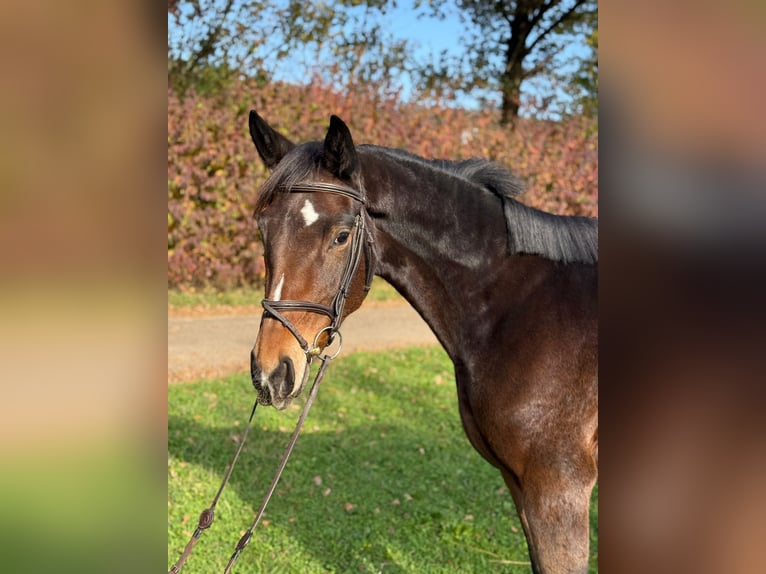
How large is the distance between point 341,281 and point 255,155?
332 inches

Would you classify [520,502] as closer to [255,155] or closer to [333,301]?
[333,301]

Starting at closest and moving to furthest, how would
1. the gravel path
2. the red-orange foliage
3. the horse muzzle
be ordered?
the horse muzzle → the gravel path → the red-orange foliage

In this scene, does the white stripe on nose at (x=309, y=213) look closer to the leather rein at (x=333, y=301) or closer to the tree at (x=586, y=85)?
the leather rein at (x=333, y=301)

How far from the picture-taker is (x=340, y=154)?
7.27ft

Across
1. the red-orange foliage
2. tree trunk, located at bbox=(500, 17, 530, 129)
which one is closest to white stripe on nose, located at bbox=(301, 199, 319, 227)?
the red-orange foliage

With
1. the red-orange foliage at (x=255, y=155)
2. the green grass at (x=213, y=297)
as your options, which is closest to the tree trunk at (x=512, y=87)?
the red-orange foliage at (x=255, y=155)

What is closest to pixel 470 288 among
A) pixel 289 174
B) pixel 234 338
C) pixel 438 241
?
pixel 438 241

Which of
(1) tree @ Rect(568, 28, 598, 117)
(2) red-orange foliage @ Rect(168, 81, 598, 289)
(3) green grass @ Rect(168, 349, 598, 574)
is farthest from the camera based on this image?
(1) tree @ Rect(568, 28, 598, 117)

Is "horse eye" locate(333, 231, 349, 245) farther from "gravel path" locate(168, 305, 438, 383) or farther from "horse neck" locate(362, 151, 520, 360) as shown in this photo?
"gravel path" locate(168, 305, 438, 383)

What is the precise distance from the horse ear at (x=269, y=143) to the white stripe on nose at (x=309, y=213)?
0.37 m

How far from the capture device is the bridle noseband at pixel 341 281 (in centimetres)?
205

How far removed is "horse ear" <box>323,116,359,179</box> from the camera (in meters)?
2.16
